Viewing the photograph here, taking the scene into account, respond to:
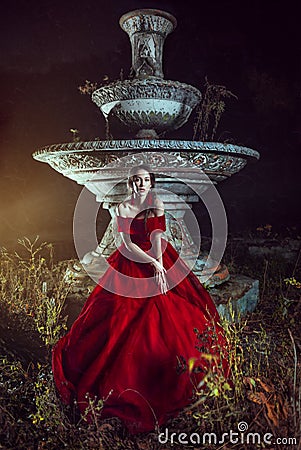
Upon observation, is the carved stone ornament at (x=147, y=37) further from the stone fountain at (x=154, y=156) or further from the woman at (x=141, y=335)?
the woman at (x=141, y=335)

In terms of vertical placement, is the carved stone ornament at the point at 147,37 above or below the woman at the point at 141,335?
above

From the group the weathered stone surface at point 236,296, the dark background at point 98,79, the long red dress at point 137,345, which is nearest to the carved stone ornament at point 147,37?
the long red dress at point 137,345

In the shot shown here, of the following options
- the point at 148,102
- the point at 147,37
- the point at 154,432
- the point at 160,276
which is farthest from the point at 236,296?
the point at 147,37

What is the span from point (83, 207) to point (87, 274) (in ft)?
10.3

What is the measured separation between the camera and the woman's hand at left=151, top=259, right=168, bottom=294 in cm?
247

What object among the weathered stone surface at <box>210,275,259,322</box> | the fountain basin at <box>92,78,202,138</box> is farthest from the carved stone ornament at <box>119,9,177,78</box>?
the weathered stone surface at <box>210,275,259,322</box>

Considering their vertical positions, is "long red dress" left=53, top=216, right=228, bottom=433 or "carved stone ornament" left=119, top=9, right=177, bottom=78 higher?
"carved stone ornament" left=119, top=9, right=177, bottom=78

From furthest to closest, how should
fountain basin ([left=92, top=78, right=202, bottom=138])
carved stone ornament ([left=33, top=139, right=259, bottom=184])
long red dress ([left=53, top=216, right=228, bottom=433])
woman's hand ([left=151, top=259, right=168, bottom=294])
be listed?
fountain basin ([left=92, top=78, right=202, bottom=138]) → carved stone ornament ([left=33, top=139, right=259, bottom=184]) → woman's hand ([left=151, top=259, right=168, bottom=294]) → long red dress ([left=53, top=216, right=228, bottom=433])

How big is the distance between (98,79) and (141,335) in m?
4.69

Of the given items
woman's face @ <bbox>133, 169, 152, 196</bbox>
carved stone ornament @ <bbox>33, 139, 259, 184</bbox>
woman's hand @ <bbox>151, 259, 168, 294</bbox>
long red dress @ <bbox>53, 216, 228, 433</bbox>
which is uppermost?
carved stone ornament @ <bbox>33, 139, 259, 184</bbox>

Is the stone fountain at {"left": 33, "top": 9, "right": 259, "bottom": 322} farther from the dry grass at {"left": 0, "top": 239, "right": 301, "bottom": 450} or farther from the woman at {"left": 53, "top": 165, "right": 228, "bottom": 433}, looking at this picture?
the dry grass at {"left": 0, "top": 239, "right": 301, "bottom": 450}

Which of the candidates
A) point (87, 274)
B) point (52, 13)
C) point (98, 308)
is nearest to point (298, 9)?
point (52, 13)

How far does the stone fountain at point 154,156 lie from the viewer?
301 centimetres

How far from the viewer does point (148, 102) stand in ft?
11.4
